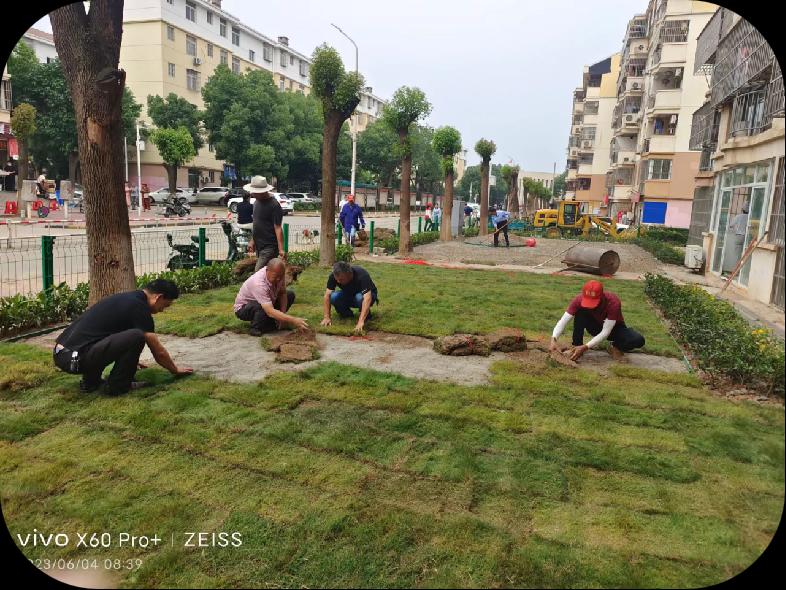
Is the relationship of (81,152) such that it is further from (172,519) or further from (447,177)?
(447,177)

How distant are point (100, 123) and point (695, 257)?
1172 cm

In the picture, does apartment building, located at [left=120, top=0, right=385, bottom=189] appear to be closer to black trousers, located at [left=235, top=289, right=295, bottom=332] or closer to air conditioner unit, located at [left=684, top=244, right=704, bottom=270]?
air conditioner unit, located at [left=684, top=244, right=704, bottom=270]

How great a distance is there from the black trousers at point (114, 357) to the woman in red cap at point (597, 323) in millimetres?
3954

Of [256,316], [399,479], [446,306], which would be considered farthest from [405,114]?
[399,479]

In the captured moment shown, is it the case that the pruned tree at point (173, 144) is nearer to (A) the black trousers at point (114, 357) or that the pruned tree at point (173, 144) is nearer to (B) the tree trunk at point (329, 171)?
(B) the tree trunk at point (329, 171)

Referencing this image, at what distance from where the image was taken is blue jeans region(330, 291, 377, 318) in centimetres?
766

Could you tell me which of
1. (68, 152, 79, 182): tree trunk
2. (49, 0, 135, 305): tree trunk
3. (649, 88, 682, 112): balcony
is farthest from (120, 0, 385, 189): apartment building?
(49, 0, 135, 305): tree trunk

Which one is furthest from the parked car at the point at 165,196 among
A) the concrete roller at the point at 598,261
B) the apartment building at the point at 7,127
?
the concrete roller at the point at 598,261

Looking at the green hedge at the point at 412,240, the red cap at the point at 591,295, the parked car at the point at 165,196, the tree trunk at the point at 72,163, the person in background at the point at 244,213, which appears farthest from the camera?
the parked car at the point at 165,196

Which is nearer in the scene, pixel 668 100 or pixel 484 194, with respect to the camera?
pixel 484 194

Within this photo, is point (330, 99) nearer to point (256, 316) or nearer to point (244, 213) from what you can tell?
point (244, 213)

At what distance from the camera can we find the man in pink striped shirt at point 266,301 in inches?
258

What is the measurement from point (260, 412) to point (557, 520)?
2.34 m

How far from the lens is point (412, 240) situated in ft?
70.8
